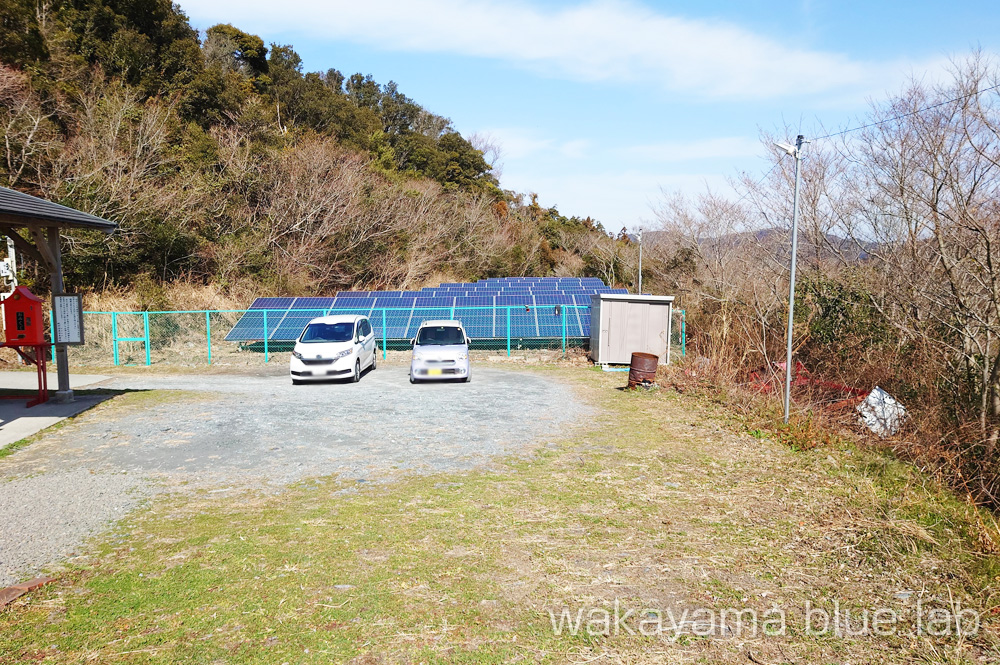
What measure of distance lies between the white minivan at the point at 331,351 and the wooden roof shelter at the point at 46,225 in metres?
4.44

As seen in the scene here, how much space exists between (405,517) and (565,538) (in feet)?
5.20

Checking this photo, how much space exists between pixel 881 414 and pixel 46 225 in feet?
49.1

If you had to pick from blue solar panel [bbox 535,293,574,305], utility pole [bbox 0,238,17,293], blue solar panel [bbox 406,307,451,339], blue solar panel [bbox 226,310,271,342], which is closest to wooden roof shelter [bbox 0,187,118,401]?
utility pole [bbox 0,238,17,293]

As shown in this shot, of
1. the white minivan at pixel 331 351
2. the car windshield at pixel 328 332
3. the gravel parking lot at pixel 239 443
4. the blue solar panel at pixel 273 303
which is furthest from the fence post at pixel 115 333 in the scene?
the white minivan at pixel 331 351

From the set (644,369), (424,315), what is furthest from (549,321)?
(644,369)

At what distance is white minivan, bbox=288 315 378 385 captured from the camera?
45.6 feet

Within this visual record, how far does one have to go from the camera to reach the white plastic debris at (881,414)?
31.6 ft

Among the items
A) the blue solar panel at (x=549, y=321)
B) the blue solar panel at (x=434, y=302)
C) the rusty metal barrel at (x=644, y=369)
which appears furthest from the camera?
the blue solar panel at (x=434, y=302)

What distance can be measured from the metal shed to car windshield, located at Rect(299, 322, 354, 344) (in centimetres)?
670

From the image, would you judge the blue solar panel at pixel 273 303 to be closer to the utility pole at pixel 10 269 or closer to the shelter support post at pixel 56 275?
the utility pole at pixel 10 269

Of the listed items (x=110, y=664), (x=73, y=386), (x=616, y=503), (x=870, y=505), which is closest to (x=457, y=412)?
(x=616, y=503)

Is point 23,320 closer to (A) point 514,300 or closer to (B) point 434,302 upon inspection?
(B) point 434,302

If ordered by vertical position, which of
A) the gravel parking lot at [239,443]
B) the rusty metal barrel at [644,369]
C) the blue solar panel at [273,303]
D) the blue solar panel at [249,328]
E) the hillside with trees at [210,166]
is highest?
the hillside with trees at [210,166]

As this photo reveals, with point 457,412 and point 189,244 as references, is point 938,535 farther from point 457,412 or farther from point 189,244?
point 189,244
